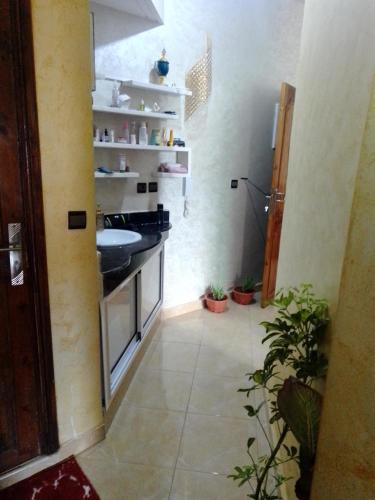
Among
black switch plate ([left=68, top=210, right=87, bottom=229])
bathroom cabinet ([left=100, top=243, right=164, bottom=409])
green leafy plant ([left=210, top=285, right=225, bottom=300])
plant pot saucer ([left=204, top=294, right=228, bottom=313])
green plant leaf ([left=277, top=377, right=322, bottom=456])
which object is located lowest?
plant pot saucer ([left=204, top=294, right=228, bottom=313])

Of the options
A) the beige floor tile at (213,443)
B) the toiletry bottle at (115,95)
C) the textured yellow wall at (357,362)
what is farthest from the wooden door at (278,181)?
the textured yellow wall at (357,362)

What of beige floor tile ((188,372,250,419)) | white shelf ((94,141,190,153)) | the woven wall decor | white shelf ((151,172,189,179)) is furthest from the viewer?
the woven wall decor

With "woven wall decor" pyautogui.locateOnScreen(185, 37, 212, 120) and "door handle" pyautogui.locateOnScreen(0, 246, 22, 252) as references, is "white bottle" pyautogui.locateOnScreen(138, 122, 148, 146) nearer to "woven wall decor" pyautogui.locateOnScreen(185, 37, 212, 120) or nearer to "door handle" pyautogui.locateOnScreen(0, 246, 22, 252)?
"woven wall decor" pyautogui.locateOnScreen(185, 37, 212, 120)

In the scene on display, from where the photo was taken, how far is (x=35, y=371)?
1429 mm

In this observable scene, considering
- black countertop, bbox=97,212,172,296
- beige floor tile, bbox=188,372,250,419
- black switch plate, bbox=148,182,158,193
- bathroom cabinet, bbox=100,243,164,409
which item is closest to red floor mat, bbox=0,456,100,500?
bathroom cabinet, bbox=100,243,164,409

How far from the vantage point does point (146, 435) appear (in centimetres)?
178

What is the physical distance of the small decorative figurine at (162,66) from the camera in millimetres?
2467

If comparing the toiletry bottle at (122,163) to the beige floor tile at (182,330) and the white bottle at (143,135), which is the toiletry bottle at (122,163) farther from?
the beige floor tile at (182,330)

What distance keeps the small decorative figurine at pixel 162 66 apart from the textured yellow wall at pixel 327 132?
1081mm

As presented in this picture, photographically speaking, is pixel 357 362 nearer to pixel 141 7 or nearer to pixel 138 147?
pixel 138 147

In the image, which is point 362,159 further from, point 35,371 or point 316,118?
point 35,371

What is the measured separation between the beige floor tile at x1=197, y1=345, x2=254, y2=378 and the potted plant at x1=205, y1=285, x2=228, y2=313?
1.96ft

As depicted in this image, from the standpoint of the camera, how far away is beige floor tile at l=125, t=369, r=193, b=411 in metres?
2.01

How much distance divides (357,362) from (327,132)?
849 mm
